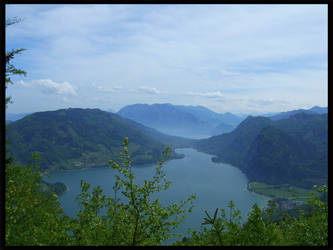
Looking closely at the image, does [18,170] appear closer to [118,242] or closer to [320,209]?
[118,242]

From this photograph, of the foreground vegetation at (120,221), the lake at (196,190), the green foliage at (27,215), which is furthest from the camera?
the lake at (196,190)

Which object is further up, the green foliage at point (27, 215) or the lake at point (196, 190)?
the green foliage at point (27, 215)

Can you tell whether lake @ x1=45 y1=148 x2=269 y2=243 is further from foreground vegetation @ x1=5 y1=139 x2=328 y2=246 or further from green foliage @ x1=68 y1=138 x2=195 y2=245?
green foliage @ x1=68 y1=138 x2=195 y2=245

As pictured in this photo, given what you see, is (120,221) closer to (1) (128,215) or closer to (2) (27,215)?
(1) (128,215)

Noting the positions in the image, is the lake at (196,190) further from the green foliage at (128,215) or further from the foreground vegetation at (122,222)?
the green foliage at (128,215)

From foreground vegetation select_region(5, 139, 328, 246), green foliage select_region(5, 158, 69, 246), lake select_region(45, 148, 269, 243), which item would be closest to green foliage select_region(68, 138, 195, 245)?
foreground vegetation select_region(5, 139, 328, 246)

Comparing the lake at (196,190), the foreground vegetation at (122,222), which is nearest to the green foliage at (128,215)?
the foreground vegetation at (122,222)

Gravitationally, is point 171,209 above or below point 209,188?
above

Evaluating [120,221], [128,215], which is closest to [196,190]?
[120,221]

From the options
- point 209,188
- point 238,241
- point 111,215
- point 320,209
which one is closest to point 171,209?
point 111,215

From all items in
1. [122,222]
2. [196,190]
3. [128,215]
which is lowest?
[196,190]

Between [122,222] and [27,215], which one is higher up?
[27,215]
